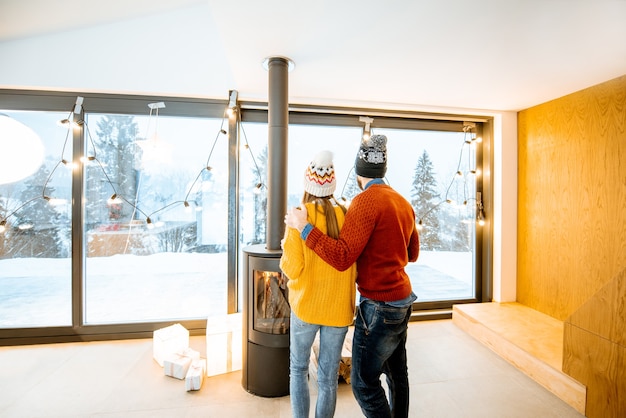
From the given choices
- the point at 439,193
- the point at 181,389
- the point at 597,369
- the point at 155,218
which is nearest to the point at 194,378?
the point at 181,389

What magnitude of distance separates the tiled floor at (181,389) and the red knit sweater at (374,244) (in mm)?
1080

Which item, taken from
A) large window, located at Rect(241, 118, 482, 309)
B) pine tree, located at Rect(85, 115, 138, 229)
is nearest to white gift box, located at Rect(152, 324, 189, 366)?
pine tree, located at Rect(85, 115, 138, 229)

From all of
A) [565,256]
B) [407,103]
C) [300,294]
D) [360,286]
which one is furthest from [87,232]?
[565,256]

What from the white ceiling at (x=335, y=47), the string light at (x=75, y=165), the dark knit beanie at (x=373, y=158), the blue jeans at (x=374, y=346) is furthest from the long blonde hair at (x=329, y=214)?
the string light at (x=75, y=165)

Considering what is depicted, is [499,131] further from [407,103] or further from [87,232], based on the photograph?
[87,232]

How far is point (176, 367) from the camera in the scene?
7.27 ft

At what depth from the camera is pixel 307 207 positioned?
1366 millimetres

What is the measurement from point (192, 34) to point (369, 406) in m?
3.07

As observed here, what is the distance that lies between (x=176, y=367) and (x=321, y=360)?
4.44 ft

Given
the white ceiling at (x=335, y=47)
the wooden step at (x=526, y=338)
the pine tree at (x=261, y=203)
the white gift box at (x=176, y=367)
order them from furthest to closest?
the pine tree at (x=261, y=203)
the white gift box at (x=176, y=367)
the wooden step at (x=526, y=338)
the white ceiling at (x=335, y=47)

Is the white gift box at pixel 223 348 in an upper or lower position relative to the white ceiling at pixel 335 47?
lower

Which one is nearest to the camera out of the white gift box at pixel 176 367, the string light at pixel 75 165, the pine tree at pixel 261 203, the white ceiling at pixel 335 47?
the white ceiling at pixel 335 47

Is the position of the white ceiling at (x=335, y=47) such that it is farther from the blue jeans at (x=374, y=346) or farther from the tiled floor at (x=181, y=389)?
the tiled floor at (x=181, y=389)

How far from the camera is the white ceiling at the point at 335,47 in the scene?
1648 mm
